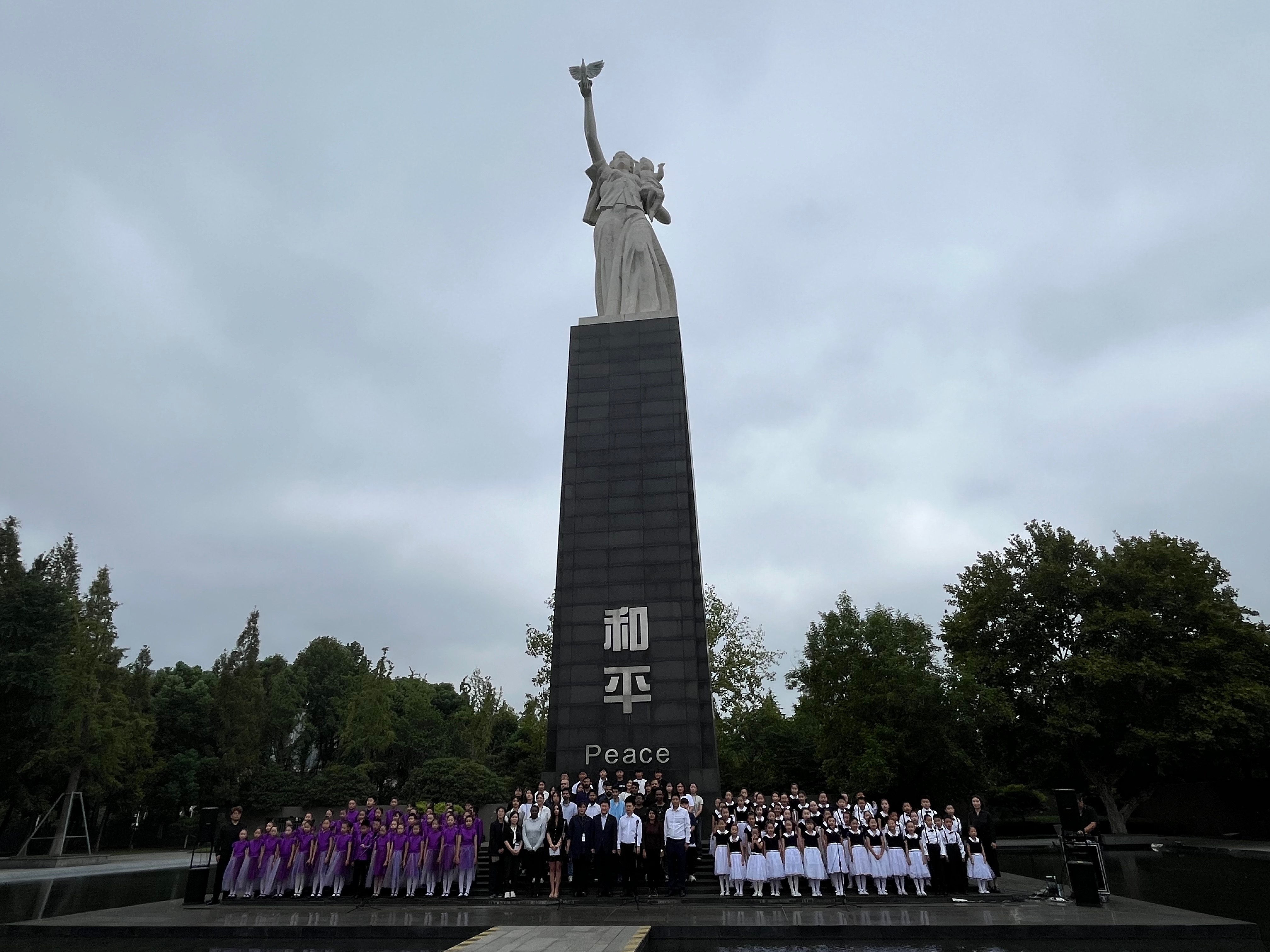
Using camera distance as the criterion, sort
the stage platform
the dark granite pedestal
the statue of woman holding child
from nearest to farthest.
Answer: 1. the stage platform
2. the dark granite pedestal
3. the statue of woman holding child

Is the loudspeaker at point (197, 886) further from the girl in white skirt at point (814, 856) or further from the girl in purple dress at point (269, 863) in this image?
the girl in white skirt at point (814, 856)

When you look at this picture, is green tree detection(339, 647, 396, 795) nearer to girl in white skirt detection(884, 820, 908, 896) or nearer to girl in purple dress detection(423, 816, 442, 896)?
girl in purple dress detection(423, 816, 442, 896)

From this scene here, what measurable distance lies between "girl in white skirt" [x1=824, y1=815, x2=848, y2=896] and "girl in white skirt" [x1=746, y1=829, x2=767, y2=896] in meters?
0.85

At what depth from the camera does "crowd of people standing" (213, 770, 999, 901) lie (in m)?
10.9

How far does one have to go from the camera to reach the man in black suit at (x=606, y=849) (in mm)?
10906

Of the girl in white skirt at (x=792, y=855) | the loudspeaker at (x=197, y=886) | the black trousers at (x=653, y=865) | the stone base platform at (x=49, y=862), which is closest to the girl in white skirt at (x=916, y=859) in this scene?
the girl in white skirt at (x=792, y=855)

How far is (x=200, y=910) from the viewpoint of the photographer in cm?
1066

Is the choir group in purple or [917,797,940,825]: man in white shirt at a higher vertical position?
[917,797,940,825]: man in white shirt

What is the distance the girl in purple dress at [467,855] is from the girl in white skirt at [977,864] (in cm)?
680

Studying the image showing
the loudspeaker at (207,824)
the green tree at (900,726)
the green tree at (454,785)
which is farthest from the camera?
the green tree at (454,785)

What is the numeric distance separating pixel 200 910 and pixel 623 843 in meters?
5.67

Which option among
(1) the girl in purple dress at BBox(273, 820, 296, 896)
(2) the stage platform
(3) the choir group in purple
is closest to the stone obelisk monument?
(3) the choir group in purple

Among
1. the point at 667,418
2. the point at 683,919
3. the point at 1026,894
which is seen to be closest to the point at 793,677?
the point at 667,418

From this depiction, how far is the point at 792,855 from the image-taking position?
10.9 metres
